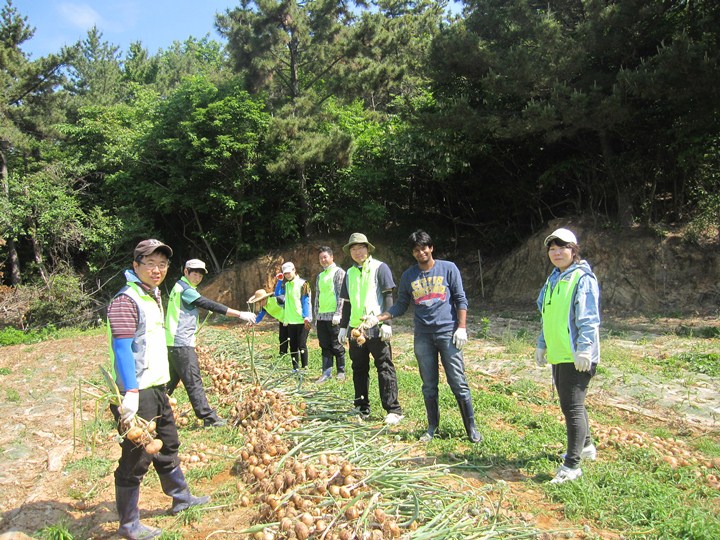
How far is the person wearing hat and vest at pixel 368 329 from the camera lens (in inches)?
197

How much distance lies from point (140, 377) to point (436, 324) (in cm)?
248

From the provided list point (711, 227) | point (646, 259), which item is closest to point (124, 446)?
point (646, 259)

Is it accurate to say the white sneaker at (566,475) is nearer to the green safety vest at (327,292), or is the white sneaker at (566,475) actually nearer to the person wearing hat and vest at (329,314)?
the person wearing hat and vest at (329,314)

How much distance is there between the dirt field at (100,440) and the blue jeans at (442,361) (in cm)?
77

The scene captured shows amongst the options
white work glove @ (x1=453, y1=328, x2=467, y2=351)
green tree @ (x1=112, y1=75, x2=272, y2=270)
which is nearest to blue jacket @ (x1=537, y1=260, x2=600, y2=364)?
white work glove @ (x1=453, y1=328, x2=467, y2=351)

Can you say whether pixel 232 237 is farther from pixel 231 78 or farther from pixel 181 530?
pixel 181 530

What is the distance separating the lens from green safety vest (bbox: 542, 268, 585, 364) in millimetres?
3721

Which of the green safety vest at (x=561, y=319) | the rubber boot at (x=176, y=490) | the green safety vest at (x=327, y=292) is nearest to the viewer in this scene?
the rubber boot at (x=176, y=490)

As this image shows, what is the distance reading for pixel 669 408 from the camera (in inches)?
214

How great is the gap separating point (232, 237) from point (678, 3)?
606 inches

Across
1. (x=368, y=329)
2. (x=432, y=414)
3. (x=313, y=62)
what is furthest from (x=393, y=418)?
(x=313, y=62)

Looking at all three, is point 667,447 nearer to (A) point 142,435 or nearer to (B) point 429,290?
(B) point 429,290

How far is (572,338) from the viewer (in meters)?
3.69

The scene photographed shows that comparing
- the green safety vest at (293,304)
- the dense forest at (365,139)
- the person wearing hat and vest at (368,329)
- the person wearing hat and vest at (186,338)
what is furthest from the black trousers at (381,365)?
the dense forest at (365,139)
